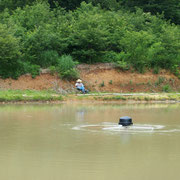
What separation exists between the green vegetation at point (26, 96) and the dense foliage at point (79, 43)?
3.50 meters

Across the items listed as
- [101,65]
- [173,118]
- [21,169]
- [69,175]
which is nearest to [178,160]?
[69,175]

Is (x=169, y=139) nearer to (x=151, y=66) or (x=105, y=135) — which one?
(x=105, y=135)

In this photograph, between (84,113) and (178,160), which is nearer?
(178,160)

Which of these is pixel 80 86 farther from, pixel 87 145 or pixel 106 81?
pixel 87 145

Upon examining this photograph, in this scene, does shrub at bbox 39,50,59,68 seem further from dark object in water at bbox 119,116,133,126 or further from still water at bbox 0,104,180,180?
dark object in water at bbox 119,116,133,126

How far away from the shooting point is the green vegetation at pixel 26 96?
3072cm

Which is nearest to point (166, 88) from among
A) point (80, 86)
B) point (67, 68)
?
point (80, 86)

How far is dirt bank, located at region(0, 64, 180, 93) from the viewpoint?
35469mm

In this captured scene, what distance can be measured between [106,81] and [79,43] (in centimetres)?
396

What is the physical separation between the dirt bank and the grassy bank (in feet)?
6.10

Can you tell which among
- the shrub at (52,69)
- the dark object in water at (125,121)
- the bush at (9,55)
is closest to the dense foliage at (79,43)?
the bush at (9,55)

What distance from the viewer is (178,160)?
13352 millimetres

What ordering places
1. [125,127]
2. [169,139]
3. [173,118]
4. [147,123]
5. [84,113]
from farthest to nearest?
[84,113], [173,118], [147,123], [125,127], [169,139]

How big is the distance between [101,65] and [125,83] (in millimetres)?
2751
